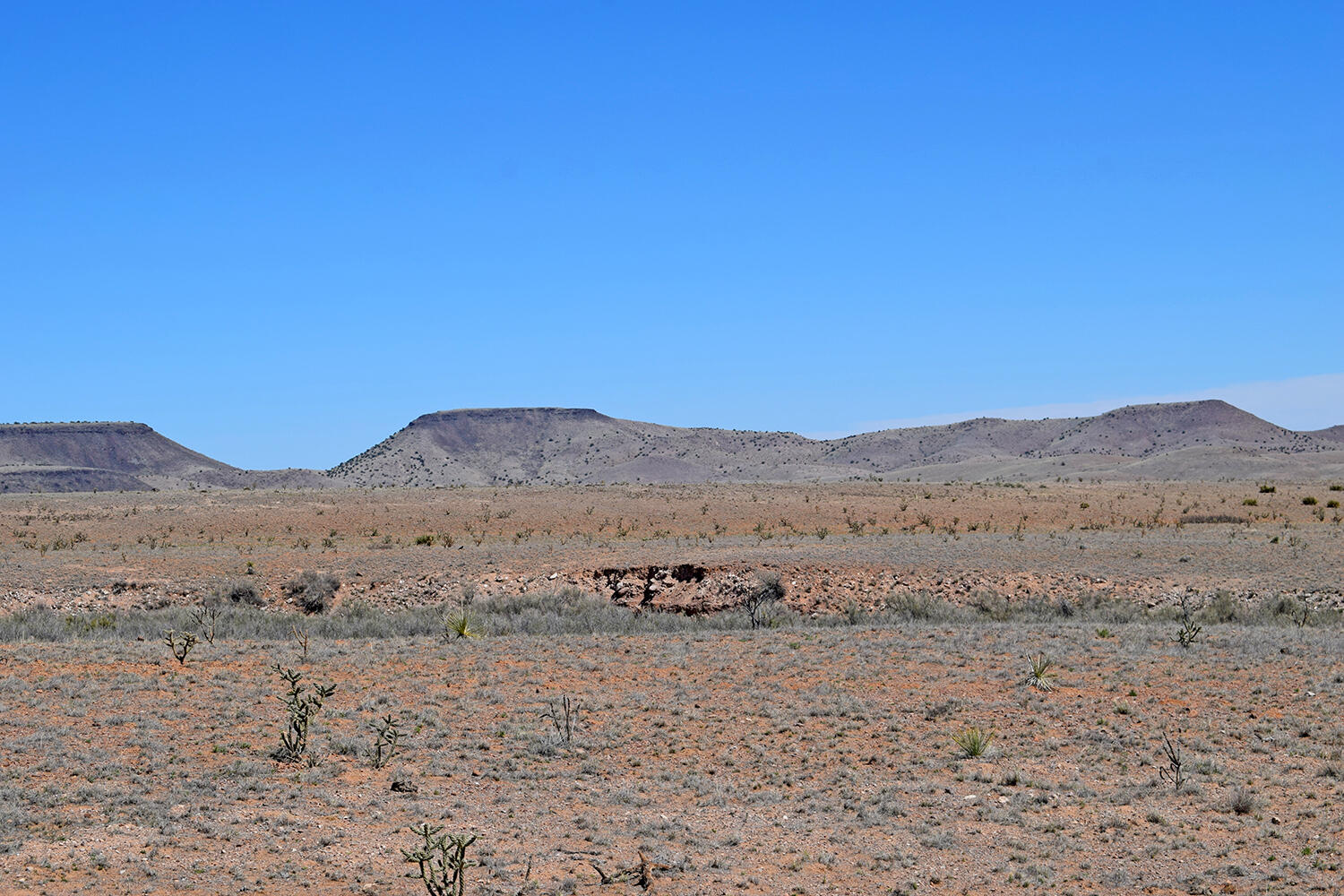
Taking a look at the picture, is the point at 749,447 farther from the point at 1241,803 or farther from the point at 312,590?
the point at 1241,803

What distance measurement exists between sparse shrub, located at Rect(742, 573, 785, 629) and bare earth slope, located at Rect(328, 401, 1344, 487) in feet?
271

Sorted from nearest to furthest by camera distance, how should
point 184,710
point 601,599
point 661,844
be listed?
point 661,844 → point 184,710 → point 601,599

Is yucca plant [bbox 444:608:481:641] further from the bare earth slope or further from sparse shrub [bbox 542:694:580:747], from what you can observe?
the bare earth slope

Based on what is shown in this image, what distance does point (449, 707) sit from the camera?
15500 mm

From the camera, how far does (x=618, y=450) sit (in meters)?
134

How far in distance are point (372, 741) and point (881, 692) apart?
22.4 ft

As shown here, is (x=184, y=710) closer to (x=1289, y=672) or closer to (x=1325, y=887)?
(x=1325, y=887)

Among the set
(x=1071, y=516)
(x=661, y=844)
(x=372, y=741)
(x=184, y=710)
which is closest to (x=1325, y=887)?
(x=661, y=844)

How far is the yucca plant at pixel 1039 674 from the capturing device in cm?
1611

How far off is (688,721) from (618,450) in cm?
11959

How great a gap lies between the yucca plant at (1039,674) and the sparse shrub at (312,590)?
17.0 meters

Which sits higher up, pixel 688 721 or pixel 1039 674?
pixel 1039 674

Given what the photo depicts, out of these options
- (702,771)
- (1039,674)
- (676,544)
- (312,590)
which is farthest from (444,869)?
(676,544)

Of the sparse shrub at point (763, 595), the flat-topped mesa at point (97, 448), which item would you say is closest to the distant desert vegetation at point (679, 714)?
the sparse shrub at point (763, 595)
